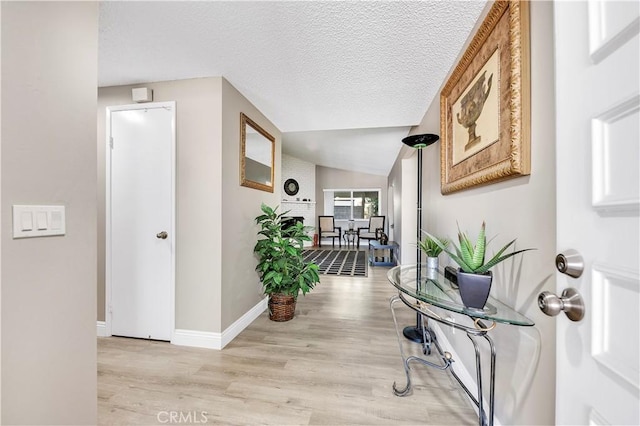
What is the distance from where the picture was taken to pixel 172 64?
6.15 ft

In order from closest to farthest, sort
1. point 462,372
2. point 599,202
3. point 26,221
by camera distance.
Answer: point 599,202 → point 26,221 → point 462,372

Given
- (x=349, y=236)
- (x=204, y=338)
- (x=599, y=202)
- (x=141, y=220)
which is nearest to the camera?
(x=599, y=202)

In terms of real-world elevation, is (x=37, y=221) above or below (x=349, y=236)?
above

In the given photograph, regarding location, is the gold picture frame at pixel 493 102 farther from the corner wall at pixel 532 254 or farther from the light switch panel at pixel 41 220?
the light switch panel at pixel 41 220

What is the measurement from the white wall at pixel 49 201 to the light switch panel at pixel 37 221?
0.02 meters

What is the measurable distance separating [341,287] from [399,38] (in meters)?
3.20

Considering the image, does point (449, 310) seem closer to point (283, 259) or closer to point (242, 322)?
point (283, 259)

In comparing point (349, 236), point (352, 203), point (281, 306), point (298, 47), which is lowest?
point (281, 306)

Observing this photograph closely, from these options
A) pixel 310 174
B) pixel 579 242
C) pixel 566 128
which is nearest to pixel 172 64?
pixel 566 128

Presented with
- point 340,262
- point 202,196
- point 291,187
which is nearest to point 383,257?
point 340,262

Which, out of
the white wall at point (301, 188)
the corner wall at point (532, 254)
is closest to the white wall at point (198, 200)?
the corner wall at point (532, 254)

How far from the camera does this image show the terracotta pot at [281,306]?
8.34ft

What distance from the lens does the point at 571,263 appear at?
54 centimetres

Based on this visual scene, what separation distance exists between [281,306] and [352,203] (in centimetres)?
652
